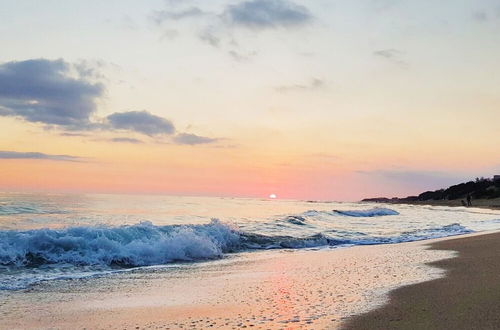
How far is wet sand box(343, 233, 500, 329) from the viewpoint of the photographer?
5.65 meters

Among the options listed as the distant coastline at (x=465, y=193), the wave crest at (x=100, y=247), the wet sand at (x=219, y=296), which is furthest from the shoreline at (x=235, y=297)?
the distant coastline at (x=465, y=193)

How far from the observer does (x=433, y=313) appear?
620 cm

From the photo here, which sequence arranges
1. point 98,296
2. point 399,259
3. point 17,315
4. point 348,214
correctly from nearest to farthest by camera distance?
point 17,315, point 98,296, point 399,259, point 348,214

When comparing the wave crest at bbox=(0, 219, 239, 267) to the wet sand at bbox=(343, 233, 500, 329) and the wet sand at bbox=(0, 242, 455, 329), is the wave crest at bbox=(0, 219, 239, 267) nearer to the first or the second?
the wet sand at bbox=(0, 242, 455, 329)

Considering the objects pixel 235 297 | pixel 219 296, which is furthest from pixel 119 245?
pixel 235 297

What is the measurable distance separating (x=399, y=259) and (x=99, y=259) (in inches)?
340

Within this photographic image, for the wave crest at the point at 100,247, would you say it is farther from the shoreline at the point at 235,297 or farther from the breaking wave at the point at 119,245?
the shoreline at the point at 235,297

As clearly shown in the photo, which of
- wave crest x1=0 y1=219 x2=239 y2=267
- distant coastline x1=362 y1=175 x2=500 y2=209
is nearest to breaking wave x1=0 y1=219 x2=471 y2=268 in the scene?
wave crest x1=0 y1=219 x2=239 y2=267

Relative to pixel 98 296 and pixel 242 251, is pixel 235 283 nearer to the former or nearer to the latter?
pixel 98 296

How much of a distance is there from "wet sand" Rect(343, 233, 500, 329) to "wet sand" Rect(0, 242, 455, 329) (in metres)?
0.32

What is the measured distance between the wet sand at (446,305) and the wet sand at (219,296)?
0.32m

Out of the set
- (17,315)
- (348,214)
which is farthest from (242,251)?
(348,214)

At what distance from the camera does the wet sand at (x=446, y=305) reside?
5.65m

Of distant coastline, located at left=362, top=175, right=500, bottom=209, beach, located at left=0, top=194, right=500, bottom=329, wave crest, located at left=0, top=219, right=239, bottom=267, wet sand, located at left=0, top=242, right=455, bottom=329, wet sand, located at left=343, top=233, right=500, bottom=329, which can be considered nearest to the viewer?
wet sand, located at left=343, top=233, right=500, bottom=329
